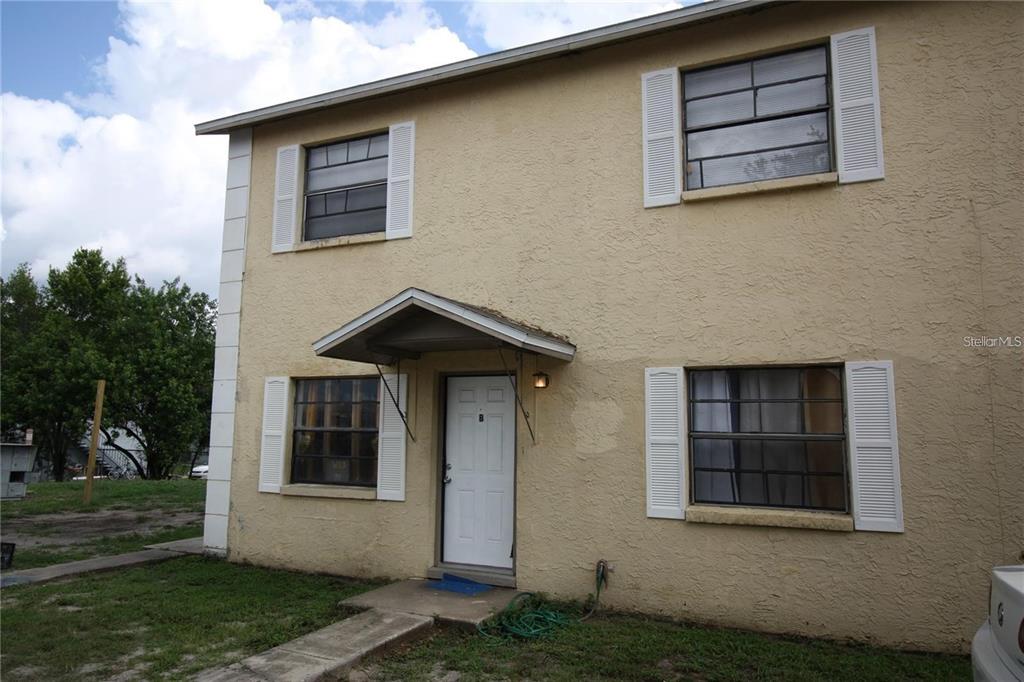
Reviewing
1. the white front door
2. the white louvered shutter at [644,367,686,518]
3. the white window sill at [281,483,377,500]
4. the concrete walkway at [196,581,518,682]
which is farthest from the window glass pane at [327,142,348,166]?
the concrete walkway at [196,581,518,682]

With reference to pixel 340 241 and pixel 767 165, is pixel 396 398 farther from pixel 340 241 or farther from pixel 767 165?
pixel 767 165

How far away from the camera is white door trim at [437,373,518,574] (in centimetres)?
687

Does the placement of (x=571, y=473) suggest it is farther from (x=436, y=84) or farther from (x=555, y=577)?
(x=436, y=84)

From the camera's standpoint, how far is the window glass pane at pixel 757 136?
6.10 m

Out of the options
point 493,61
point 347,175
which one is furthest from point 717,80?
point 347,175

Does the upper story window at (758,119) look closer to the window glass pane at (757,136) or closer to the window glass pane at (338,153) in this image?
the window glass pane at (757,136)

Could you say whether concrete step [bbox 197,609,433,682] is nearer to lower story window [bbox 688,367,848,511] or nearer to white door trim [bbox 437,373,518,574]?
white door trim [bbox 437,373,518,574]

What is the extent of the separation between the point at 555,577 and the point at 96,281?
87.8ft

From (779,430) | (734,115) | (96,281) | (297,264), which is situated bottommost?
(779,430)

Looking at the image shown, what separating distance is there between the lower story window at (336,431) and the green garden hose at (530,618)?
237 cm

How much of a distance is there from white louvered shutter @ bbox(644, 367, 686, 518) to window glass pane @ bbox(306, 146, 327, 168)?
508 cm

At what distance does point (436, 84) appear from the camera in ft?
25.0

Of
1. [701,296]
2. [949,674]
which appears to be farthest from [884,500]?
[701,296]

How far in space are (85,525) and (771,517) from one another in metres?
10.7
